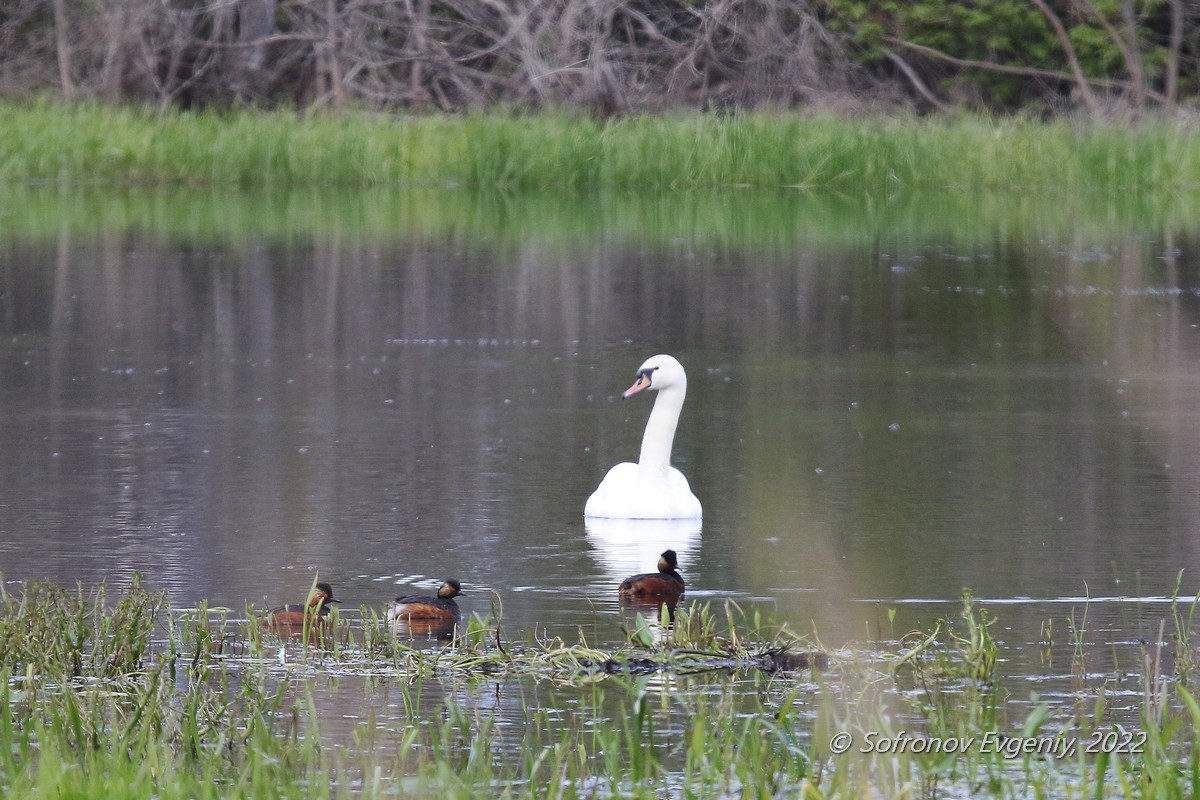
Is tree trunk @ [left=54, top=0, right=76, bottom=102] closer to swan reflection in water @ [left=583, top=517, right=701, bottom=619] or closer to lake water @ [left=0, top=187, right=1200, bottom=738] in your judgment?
lake water @ [left=0, top=187, right=1200, bottom=738]

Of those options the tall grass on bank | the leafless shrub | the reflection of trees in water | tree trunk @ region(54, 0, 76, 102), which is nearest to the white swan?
the reflection of trees in water

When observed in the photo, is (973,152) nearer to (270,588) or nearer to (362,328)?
(362,328)

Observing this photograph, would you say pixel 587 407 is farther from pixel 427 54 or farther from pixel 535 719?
pixel 427 54

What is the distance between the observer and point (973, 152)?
30938 millimetres

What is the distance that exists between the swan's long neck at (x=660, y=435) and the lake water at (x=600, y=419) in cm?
29

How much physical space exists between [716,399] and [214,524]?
4472 millimetres

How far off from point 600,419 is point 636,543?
3.32m

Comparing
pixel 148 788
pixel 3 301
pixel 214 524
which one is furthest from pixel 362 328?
pixel 148 788

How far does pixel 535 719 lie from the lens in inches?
237

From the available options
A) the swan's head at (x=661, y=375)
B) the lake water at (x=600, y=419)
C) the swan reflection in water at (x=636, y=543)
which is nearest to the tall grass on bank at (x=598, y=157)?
the lake water at (x=600, y=419)

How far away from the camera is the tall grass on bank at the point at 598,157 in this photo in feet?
100

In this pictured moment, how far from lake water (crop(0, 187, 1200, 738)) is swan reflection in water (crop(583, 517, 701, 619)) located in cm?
2

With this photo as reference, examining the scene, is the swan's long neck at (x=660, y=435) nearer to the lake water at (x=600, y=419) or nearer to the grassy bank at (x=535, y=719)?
the lake water at (x=600, y=419)

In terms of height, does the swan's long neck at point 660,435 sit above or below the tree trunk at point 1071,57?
below
